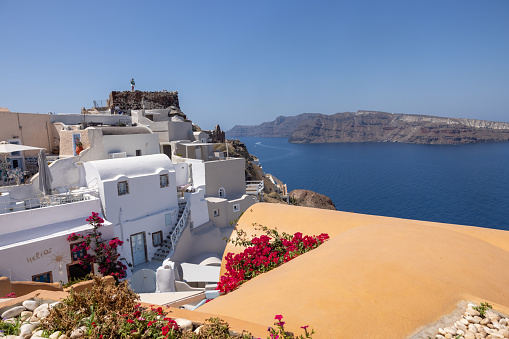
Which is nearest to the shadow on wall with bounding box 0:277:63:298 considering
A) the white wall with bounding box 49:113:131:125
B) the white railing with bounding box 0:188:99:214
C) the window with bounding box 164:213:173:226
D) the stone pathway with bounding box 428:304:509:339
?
the white railing with bounding box 0:188:99:214

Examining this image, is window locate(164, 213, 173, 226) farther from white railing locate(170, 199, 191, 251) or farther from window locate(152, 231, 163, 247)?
window locate(152, 231, 163, 247)

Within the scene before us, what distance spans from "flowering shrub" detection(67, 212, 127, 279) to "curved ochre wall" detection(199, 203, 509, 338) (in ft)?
33.2

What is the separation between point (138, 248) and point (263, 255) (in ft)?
39.8

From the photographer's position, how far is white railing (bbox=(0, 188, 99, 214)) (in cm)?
1341

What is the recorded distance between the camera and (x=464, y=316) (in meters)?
3.86

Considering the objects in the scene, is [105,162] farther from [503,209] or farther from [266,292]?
[503,209]

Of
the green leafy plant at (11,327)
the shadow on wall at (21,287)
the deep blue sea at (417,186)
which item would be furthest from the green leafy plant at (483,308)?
the deep blue sea at (417,186)

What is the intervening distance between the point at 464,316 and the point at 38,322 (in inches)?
209

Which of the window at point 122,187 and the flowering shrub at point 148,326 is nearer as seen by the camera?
the flowering shrub at point 148,326

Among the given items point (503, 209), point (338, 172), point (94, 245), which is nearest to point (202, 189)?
point (94, 245)

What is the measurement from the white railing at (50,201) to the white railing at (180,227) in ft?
15.5

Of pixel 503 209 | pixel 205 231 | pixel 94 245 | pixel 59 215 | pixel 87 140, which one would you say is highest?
pixel 87 140

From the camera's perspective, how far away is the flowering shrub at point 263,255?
6.70 metres

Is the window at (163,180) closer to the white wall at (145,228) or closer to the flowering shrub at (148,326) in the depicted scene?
the white wall at (145,228)
